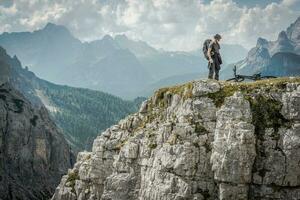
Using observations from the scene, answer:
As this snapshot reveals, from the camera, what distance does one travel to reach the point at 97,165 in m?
65.9

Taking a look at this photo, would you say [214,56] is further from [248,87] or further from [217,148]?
[217,148]

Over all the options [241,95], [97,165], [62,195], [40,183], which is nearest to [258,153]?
[241,95]

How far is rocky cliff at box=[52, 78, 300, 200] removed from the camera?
46719 mm

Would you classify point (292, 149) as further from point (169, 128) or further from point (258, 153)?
point (169, 128)

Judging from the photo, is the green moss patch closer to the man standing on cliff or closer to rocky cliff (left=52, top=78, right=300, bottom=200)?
rocky cliff (left=52, top=78, right=300, bottom=200)

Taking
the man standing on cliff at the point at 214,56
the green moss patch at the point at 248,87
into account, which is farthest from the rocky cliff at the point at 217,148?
the man standing on cliff at the point at 214,56

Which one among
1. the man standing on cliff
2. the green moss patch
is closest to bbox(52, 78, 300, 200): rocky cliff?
the green moss patch

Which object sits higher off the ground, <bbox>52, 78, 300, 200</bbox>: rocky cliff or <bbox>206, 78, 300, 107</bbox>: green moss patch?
<bbox>206, 78, 300, 107</bbox>: green moss patch

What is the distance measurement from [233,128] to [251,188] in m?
5.99

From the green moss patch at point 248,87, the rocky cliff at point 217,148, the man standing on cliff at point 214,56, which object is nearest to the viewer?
the rocky cliff at point 217,148

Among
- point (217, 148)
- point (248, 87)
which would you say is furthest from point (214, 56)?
point (217, 148)

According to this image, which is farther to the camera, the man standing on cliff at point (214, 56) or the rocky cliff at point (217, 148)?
the man standing on cliff at point (214, 56)

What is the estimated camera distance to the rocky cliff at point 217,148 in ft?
153

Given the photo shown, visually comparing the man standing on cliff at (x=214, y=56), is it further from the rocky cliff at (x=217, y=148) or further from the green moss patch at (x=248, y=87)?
the green moss patch at (x=248, y=87)
